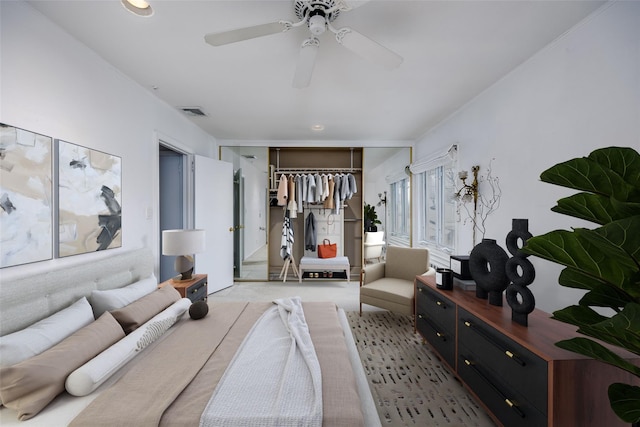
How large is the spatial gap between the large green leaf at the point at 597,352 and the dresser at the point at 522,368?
388mm

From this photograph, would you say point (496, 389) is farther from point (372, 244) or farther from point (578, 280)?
point (372, 244)

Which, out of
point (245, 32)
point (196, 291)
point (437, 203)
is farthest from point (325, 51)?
point (437, 203)

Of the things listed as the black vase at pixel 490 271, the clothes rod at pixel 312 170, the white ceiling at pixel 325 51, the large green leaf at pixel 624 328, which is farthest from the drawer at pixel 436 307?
the clothes rod at pixel 312 170

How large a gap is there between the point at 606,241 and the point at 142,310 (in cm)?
238

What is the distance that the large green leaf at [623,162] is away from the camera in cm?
79

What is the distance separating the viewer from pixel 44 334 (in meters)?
1.39

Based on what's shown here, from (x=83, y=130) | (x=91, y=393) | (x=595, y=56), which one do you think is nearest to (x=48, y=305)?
(x=91, y=393)

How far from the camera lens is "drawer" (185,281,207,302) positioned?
2807mm

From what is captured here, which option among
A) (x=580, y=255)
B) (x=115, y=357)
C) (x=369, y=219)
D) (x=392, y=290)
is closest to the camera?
(x=580, y=255)

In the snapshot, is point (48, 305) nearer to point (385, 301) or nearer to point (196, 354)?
point (196, 354)

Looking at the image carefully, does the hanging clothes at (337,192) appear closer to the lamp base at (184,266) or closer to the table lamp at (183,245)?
the table lamp at (183,245)

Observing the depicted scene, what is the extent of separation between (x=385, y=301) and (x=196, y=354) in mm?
2099

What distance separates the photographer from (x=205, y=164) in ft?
13.6

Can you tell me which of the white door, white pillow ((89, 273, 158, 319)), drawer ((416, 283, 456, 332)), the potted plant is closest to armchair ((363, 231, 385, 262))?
the potted plant
